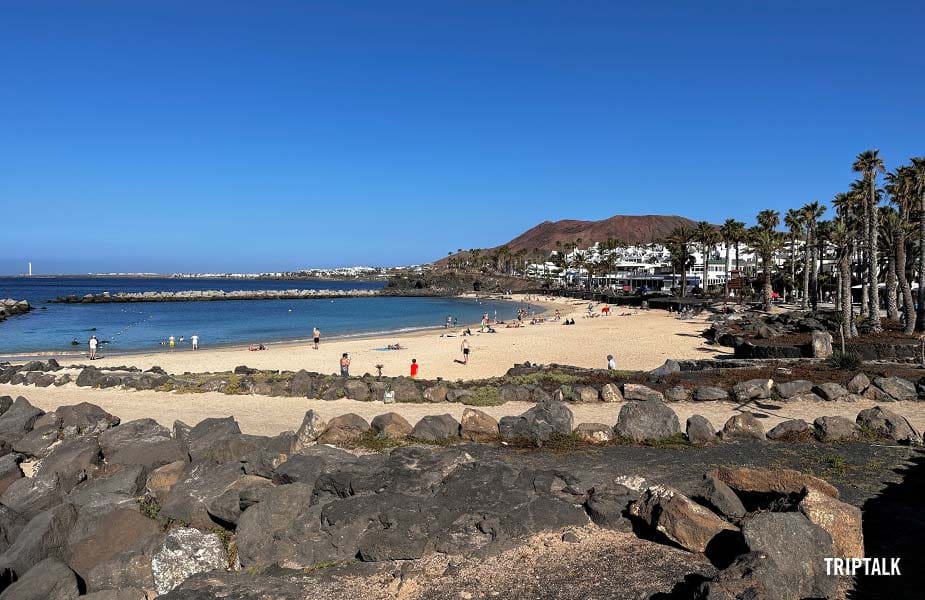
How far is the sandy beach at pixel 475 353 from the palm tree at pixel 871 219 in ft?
33.6

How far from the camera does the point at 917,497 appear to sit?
8.13 metres

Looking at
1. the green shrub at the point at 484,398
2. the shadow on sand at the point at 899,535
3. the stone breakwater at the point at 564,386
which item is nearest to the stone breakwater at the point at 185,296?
the stone breakwater at the point at 564,386

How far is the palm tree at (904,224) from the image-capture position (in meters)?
31.9

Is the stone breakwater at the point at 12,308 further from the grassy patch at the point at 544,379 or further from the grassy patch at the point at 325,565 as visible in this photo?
the grassy patch at the point at 325,565

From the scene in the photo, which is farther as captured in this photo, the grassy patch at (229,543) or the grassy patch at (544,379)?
the grassy patch at (544,379)

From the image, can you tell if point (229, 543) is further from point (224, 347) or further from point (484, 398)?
point (224, 347)

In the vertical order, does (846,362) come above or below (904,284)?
below

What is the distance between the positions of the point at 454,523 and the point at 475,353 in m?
27.4

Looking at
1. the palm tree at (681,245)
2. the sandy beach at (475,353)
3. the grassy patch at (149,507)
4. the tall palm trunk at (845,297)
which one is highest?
the palm tree at (681,245)

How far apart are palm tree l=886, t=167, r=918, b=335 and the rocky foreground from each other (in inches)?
1066

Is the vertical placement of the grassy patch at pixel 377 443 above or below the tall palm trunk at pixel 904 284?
below

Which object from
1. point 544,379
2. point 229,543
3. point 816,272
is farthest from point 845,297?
point 816,272

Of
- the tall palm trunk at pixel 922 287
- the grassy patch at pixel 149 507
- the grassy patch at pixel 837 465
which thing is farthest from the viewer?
the tall palm trunk at pixel 922 287

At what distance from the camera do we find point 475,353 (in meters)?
34.7
